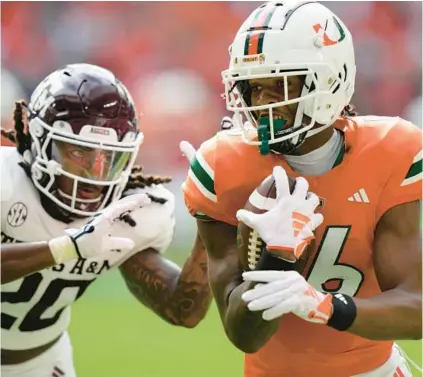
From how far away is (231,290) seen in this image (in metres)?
2.06

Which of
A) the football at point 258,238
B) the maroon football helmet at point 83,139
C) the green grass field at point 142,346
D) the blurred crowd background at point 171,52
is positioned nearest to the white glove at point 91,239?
the maroon football helmet at point 83,139

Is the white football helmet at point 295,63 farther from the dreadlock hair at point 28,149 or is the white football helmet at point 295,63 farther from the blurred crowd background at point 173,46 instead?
the blurred crowd background at point 173,46

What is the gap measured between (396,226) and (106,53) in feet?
21.9

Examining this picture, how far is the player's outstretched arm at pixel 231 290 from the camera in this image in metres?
1.96

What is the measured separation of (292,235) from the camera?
1.87m

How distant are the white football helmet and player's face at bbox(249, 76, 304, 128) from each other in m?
0.01

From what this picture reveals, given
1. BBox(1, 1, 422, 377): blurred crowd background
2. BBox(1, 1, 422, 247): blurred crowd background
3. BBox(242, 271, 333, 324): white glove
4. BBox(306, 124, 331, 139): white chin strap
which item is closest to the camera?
BBox(242, 271, 333, 324): white glove

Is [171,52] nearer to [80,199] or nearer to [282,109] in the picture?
[80,199]

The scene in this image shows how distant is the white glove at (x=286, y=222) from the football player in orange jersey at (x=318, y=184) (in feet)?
0.19

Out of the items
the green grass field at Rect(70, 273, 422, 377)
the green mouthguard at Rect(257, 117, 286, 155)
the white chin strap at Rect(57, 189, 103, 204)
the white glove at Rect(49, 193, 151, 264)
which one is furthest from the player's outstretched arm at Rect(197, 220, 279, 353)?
the green grass field at Rect(70, 273, 422, 377)

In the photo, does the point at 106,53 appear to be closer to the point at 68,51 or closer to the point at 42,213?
the point at 68,51

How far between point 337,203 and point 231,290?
13.0 inches

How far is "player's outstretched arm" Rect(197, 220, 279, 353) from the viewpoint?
1957 millimetres

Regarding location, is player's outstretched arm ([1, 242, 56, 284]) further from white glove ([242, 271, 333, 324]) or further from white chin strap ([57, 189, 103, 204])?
white glove ([242, 271, 333, 324])
